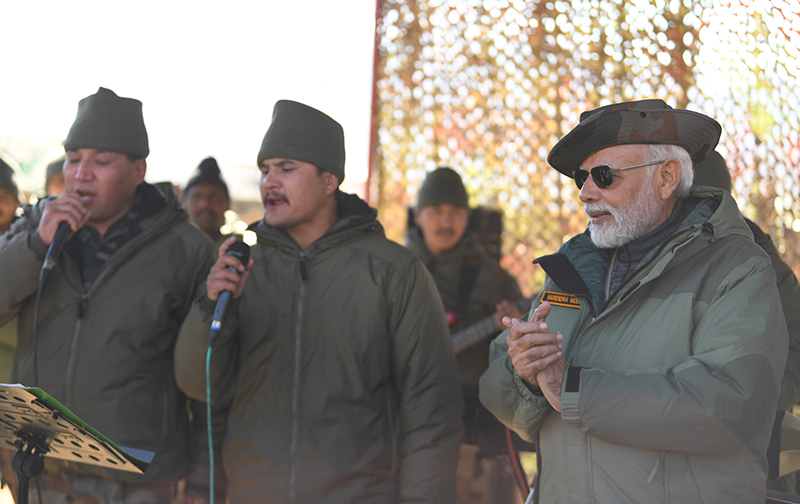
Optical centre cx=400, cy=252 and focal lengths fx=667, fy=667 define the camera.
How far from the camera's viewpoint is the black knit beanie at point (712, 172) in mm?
2709

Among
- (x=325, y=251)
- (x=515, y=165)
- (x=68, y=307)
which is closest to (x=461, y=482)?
(x=325, y=251)

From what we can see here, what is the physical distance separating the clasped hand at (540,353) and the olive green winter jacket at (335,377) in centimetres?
73

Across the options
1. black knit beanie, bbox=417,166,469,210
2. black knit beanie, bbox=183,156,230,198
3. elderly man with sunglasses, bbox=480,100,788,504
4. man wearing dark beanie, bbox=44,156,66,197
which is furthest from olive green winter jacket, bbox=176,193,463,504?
man wearing dark beanie, bbox=44,156,66,197

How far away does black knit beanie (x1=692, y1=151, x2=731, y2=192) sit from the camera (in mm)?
2709

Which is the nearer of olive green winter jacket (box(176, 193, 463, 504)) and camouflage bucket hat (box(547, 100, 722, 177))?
Result: camouflage bucket hat (box(547, 100, 722, 177))

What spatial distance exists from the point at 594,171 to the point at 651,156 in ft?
0.51

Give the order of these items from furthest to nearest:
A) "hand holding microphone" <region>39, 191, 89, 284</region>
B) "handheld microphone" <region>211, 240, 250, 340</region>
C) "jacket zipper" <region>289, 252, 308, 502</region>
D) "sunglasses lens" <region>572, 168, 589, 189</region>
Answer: "hand holding microphone" <region>39, 191, 89, 284</region>, "jacket zipper" <region>289, 252, 308, 502</region>, "handheld microphone" <region>211, 240, 250, 340</region>, "sunglasses lens" <region>572, 168, 589, 189</region>

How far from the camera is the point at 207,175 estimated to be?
4.41 metres

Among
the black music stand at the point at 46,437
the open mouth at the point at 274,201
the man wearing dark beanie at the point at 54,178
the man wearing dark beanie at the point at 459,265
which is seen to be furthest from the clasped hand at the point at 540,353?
the man wearing dark beanie at the point at 54,178

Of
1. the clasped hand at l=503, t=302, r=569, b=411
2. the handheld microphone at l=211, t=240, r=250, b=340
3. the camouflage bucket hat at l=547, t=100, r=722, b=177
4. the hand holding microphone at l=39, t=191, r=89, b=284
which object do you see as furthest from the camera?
the hand holding microphone at l=39, t=191, r=89, b=284

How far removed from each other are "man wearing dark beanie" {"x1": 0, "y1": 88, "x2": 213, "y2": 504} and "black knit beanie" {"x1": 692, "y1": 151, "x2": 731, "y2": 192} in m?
2.04

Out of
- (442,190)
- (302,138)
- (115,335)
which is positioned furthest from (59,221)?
(442,190)

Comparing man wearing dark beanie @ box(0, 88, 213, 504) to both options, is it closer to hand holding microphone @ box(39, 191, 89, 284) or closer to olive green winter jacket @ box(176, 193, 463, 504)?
hand holding microphone @ box(39, 191, 89, 284)

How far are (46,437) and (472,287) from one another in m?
2.80
